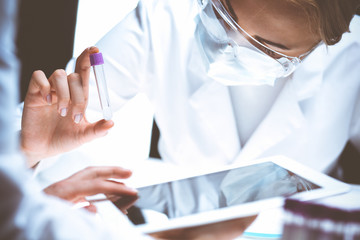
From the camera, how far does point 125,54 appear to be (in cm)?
113

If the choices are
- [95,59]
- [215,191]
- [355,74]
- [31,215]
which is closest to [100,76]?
[95,59]

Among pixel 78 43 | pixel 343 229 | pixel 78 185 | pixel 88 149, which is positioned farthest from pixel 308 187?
pixel 78 43

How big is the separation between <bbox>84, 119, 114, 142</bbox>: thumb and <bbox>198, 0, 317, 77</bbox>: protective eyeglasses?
0.38m

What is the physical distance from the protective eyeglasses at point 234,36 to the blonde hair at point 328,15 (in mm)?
90

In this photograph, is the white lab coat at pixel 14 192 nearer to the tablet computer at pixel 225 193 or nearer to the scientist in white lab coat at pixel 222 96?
the tablet computer at pixel 225 193

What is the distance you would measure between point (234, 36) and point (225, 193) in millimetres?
437

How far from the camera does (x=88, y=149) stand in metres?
1.17

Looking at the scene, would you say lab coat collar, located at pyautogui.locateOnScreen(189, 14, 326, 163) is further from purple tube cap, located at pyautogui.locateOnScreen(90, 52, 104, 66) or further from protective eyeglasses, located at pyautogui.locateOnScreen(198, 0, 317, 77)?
purple tube cap, located at pyautogui.locateOnScreen(90, 52, 104, 66)

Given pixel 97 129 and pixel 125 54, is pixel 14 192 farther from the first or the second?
pixel 125 54

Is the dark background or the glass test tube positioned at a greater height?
the dark background

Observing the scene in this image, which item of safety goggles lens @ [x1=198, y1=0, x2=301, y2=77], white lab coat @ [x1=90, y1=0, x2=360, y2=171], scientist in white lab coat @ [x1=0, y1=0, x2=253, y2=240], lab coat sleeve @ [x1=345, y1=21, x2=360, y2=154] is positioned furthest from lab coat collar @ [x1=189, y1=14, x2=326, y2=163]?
scientist in white lab coat @ [x1=0, y1=0, x2=253, y2=240]

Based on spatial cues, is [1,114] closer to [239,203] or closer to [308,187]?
[239,203]

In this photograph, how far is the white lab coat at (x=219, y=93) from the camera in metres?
1.10

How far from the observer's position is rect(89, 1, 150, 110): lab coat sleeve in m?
1.12
